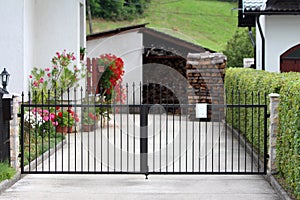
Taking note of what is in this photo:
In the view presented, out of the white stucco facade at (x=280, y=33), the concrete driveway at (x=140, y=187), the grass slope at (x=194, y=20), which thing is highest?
the grass slope at (x=194, y=20)

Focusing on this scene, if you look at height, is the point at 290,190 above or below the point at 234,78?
below

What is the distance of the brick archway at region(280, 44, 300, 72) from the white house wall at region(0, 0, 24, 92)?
23.2ft

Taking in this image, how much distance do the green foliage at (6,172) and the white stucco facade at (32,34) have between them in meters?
5.50

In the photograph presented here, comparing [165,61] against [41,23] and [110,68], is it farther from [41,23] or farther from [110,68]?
[41,23]

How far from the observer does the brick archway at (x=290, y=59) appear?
18.0m

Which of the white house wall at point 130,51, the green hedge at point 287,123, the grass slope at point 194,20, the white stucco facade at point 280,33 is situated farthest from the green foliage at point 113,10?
the green hedge at point 287,123

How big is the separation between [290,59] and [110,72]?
5.79 m

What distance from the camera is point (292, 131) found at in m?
8.34

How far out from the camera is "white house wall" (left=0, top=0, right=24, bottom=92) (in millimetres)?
15117

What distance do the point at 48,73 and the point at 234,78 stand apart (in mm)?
4911

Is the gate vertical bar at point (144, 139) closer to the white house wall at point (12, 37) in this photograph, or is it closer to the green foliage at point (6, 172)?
the green foliage at point (6, 172)

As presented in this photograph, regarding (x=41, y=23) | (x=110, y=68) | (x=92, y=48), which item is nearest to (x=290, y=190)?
(x=41, y=23)

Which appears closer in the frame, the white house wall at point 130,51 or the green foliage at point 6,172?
the green foliage at point 6,172

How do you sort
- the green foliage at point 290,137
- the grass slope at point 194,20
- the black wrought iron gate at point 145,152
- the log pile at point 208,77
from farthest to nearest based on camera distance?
the grass slope at point 194,20 → the log pile at point 208,77 → the black wrought iron gate at point 145,152 → the green foliage at point 290,137
